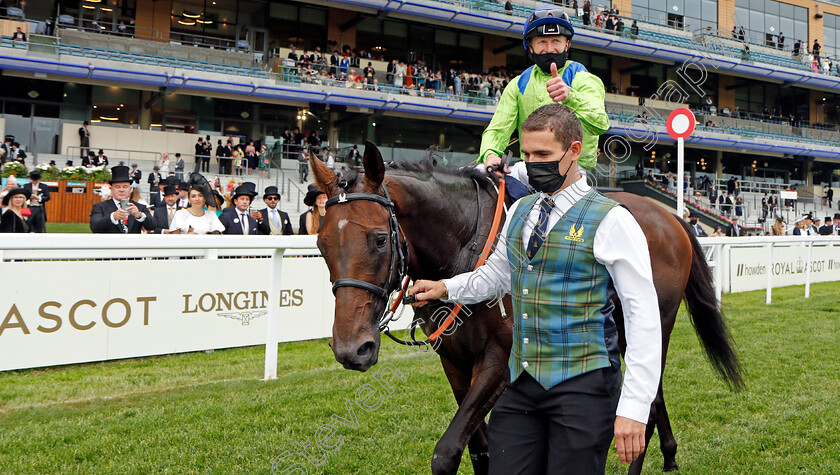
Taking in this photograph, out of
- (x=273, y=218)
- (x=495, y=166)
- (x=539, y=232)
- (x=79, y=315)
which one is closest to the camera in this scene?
(x=539, y=232)

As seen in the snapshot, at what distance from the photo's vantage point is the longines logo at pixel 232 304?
5363 mm

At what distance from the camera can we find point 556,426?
1787 mm

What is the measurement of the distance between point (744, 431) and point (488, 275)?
2706mm

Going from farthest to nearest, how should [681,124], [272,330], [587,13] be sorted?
1. [587,13]
2. [681,124]
3. [272,330]

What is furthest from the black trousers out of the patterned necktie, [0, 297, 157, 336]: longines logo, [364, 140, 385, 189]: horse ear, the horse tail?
[0, 297, 157, 336]: longines logo

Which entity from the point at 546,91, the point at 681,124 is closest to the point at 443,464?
the point at 546,91

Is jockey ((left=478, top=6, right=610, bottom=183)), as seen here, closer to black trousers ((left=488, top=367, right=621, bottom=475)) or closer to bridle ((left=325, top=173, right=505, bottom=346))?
bridle ((left=325, top=173, right=505, bottom=346))

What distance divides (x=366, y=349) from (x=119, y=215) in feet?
18.5

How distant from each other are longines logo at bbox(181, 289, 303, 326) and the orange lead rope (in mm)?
3470

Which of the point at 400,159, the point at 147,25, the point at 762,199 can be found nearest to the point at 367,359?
the point at 400,159

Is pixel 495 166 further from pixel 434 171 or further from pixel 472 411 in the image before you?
pixel 472 411

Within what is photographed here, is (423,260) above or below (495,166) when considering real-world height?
below

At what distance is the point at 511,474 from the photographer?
71.3 inches

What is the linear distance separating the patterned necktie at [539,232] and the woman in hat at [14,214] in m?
6.93
